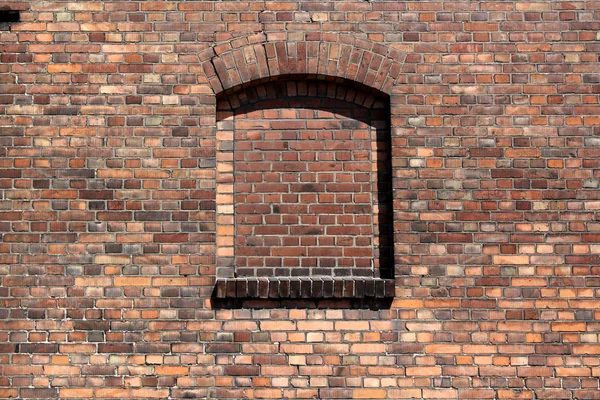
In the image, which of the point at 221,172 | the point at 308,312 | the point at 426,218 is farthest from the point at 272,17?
the point at 308,312

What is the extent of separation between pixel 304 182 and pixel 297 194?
10 cm

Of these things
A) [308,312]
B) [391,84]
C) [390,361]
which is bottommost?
[390,361]

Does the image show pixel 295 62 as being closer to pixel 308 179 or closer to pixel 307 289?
pixel 308 179

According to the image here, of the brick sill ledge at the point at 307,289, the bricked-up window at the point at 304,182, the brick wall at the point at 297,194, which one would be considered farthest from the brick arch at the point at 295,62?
the brick sill ledge at the point at 307,289

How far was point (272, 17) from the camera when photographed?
4.20 m

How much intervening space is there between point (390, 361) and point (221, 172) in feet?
5.66

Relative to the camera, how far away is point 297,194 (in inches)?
165

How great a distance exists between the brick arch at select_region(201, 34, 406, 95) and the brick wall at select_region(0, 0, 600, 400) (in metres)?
0.02

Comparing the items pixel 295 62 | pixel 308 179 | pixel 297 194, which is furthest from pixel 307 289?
pixel 295 62

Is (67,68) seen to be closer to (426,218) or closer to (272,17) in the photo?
(272,17)

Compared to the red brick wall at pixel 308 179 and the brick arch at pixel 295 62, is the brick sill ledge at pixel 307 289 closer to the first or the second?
the red brick wall at pixel 308 179

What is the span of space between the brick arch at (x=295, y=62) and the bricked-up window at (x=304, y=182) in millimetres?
121

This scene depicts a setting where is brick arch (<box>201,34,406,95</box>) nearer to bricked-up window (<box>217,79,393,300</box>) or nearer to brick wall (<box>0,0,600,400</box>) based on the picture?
brick wall (<box>0,0,600,400</box>)

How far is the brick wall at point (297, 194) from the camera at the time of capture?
3.96 metres
